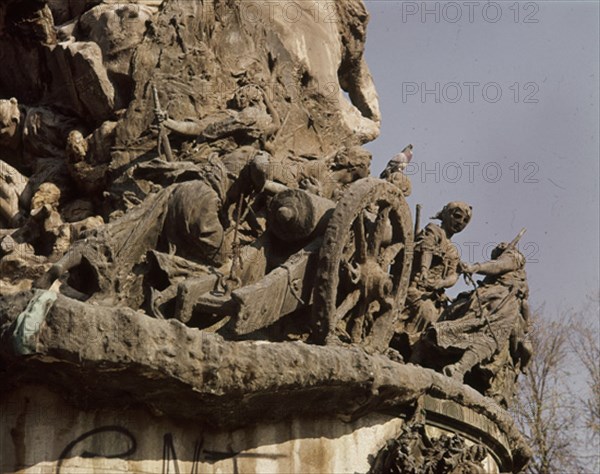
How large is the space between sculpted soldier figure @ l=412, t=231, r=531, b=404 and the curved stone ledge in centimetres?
157

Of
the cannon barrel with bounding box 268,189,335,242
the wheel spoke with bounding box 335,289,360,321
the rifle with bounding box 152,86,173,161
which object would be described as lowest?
the wheel spoke with bounding box 335,289,360,321

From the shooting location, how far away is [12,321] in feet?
32.8

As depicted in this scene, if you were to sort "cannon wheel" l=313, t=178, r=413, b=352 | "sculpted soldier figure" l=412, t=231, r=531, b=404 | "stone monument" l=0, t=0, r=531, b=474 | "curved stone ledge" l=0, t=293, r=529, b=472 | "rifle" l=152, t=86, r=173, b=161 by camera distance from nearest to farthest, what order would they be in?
"curved stone ledge" l=0, t=293, r=529, b=472 → "stone monument" l=0, t=0, r=531, b=474 → "cannon wheel" l=313, t=178, r=413, b=352 → "rifle" l=152, t=86, r=173, b=161 → "sculpted soldier figure" l=412, t=231, r=531, b=404

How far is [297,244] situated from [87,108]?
2.47 m

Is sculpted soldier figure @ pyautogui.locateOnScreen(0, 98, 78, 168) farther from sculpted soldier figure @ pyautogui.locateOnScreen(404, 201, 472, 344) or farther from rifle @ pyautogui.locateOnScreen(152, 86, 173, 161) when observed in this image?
sculpted soldier figure @ pyautogui.locateOnScreen(404, 201, 472, 344)

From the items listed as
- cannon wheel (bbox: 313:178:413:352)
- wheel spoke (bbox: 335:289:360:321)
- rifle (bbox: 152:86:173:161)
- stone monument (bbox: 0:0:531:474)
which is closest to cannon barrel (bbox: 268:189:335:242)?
stone monument (bbox: 0:0:531:474)

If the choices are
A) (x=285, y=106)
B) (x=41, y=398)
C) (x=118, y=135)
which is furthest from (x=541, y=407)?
(x=41, y=398)

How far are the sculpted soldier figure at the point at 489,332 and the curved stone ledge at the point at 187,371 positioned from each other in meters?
1.57

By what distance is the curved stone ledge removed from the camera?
390 inches

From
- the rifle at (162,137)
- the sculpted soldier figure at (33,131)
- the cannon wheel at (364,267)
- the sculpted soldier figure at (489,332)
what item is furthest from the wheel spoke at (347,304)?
the sculpted soldier figure at (33,131)

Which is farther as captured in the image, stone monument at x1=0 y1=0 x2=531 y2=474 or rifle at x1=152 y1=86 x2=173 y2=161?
rifle at x1=152 y1=86 x2=173 y2=161

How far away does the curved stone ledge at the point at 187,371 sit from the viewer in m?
9.91

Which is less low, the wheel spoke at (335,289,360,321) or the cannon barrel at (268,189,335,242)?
the cannon barrel at (268,189,335,242)

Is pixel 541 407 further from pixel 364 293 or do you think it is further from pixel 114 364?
pixel 114 364
